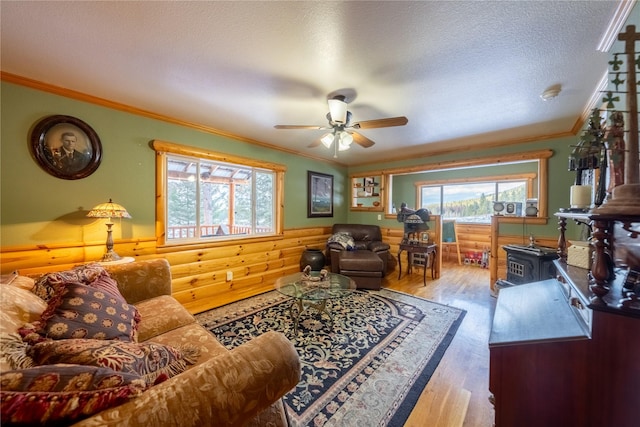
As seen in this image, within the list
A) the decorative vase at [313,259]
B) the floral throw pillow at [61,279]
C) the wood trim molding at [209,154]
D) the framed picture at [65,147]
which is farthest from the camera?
the decorative vase at [313,259]

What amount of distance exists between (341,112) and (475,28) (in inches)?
42.8

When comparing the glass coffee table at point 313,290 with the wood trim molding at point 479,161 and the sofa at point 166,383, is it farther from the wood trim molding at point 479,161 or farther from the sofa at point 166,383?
the wood trim molding at point 479,161

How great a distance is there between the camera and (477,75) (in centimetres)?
192

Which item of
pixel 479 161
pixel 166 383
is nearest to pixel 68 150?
pixel 166 383

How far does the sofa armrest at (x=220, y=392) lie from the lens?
0.63 meters

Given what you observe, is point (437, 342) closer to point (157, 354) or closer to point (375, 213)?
point (157, 354)

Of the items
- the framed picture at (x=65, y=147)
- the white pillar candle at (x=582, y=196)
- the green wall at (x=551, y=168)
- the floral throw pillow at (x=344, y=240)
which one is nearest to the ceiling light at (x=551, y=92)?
the white pillar candle at (x=582, y=196)

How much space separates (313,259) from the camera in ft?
13.7

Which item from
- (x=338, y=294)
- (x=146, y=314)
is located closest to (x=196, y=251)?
(x=146, y=314)

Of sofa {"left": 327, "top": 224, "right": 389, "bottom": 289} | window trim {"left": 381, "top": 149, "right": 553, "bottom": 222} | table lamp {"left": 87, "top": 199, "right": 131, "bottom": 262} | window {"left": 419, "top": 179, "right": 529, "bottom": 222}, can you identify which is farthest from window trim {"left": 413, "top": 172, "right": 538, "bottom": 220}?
table lamp {"left": 87, "top": 199, "right": 131, "bottom": 262}

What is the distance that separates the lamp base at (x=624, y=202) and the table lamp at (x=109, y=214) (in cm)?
340

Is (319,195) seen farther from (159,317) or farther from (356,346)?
(159,317)

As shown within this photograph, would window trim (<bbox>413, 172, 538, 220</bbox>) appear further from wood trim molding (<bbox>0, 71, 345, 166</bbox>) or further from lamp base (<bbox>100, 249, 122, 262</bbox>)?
lamp base (<bbox>100, 249, 122, 262</bbox>)

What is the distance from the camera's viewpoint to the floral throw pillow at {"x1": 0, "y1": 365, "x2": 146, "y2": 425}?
A: 0.55m
